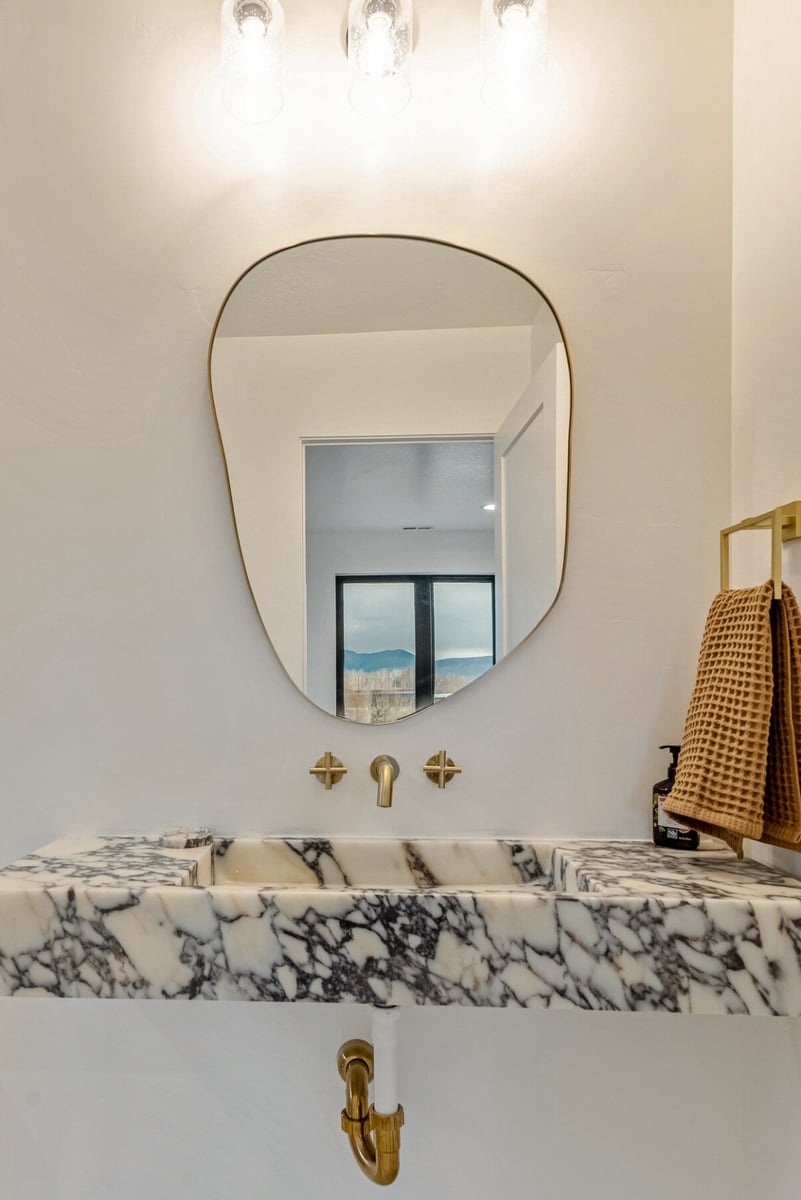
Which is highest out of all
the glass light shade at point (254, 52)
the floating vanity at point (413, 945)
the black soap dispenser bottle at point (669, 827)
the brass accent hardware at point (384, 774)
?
the glass light shade at point (254, 52)

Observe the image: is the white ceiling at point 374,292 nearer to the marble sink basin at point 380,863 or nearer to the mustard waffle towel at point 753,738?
the mustard waffle towel at point 753,738

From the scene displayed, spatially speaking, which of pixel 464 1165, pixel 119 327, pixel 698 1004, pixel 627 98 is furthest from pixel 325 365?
pixel 464 1165

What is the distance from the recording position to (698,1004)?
2.79 ft

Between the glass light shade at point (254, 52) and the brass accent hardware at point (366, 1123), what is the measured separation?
1349 millimetres

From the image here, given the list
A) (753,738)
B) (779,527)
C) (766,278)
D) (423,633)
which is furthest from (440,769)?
(766,278)

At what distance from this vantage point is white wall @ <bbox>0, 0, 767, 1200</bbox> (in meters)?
1.17

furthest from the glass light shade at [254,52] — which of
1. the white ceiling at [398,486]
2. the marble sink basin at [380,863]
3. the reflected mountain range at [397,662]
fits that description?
the marble sink basin at [380,863]

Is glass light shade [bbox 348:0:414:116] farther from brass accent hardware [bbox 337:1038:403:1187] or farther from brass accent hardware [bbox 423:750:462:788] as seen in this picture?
brass accent hardware [bbox 337:1038:403:1187]

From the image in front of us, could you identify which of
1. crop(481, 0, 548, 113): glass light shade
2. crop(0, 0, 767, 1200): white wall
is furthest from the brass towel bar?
crop(481, 0, 548, 113): glass light shade

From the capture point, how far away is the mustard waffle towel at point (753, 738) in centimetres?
94

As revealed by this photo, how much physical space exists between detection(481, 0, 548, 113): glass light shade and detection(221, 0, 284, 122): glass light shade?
0.30 meters

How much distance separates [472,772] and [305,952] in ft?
1.34

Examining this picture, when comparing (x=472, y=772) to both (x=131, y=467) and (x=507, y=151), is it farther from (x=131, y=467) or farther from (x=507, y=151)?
(x=507, y=151)

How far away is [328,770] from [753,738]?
577 millimetres
